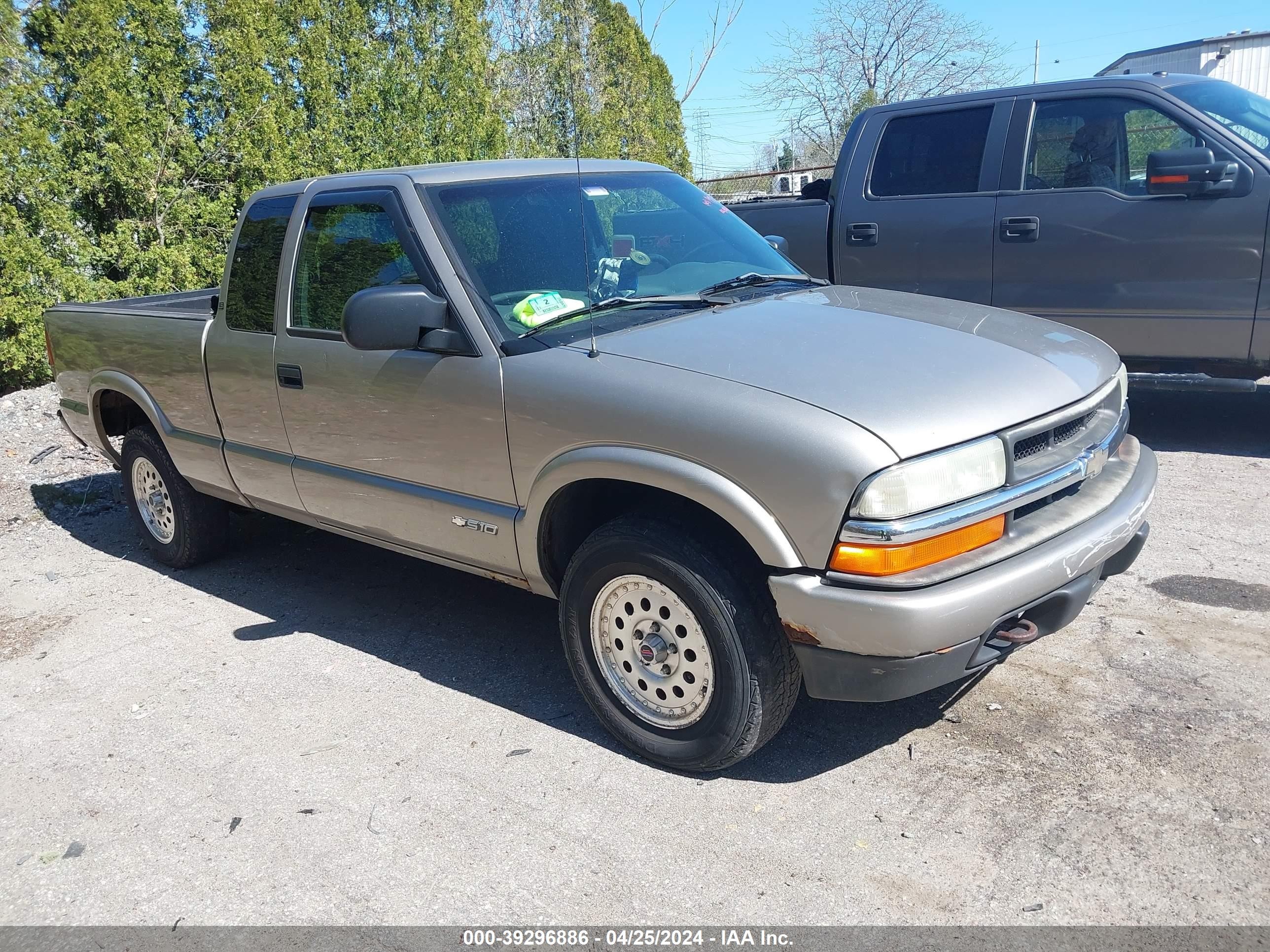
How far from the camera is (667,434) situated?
3.15 metres

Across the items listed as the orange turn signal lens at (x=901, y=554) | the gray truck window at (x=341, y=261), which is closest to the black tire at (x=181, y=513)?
the gray truck window at (x=341, y=261)

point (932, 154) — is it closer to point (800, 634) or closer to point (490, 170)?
point (490, 170)

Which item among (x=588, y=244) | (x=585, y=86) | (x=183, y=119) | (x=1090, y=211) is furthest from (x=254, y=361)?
(x=585, y=86)

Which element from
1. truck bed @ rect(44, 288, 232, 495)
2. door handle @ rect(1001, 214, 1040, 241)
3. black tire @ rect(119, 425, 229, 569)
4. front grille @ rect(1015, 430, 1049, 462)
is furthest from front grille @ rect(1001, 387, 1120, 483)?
black tire @ rect(119, 425, 229, 569)

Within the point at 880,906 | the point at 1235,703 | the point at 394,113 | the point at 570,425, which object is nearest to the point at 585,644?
the point at 570,425

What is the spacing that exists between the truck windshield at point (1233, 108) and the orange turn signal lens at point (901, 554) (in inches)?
179

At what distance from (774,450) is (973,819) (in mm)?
1218

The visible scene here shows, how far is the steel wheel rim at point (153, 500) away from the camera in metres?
5.70

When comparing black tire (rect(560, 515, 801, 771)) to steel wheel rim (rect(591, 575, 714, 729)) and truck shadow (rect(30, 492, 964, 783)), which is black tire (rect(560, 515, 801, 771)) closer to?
steel wheel rim (rect(591, 575, 714, 729))

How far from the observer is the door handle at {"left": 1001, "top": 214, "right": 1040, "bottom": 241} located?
6.51 metres

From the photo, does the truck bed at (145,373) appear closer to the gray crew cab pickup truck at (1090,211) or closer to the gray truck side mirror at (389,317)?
the gray truck side mirror at (389,317)

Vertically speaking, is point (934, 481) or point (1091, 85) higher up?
point (1091, 85)

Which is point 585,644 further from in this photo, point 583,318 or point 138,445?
point 138,445

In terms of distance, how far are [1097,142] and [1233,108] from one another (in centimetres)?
80
